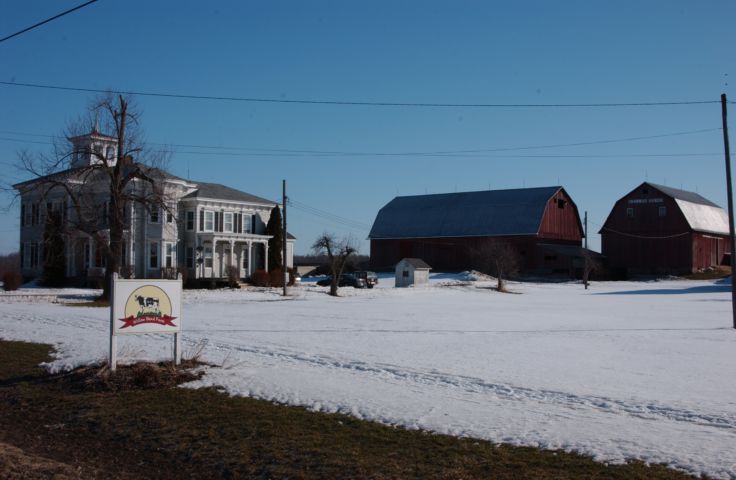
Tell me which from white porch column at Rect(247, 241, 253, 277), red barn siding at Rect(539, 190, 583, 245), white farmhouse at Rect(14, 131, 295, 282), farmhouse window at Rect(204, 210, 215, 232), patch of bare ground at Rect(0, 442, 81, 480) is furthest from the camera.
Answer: red barn siding at Rect(539, 190, 583, 245)

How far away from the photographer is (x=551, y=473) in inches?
294

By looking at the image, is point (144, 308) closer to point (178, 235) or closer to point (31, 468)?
point (31, 468)

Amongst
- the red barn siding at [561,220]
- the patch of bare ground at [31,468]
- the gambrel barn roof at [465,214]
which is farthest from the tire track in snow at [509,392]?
the red barn siding at [561,220]

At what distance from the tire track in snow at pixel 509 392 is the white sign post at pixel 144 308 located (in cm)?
282

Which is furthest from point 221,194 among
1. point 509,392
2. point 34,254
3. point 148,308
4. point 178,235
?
point 509,392

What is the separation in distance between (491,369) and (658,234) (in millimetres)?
74693

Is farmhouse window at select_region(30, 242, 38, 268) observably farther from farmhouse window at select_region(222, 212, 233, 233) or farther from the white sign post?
the white sign post

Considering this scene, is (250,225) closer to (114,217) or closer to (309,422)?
(114,217)

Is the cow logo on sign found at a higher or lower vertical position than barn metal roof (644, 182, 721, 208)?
lower

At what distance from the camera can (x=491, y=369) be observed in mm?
14508

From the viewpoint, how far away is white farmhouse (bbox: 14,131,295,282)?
49875mm

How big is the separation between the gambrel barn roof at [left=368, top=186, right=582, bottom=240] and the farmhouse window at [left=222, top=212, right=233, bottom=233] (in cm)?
3599

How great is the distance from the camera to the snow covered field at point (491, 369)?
929 cm

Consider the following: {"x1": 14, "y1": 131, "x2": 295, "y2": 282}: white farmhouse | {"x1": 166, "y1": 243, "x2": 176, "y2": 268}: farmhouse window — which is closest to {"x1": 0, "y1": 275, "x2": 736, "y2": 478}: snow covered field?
{"x1": 14, "y1": 131, "x2": 295, "y2": 282}: white farmhouse
